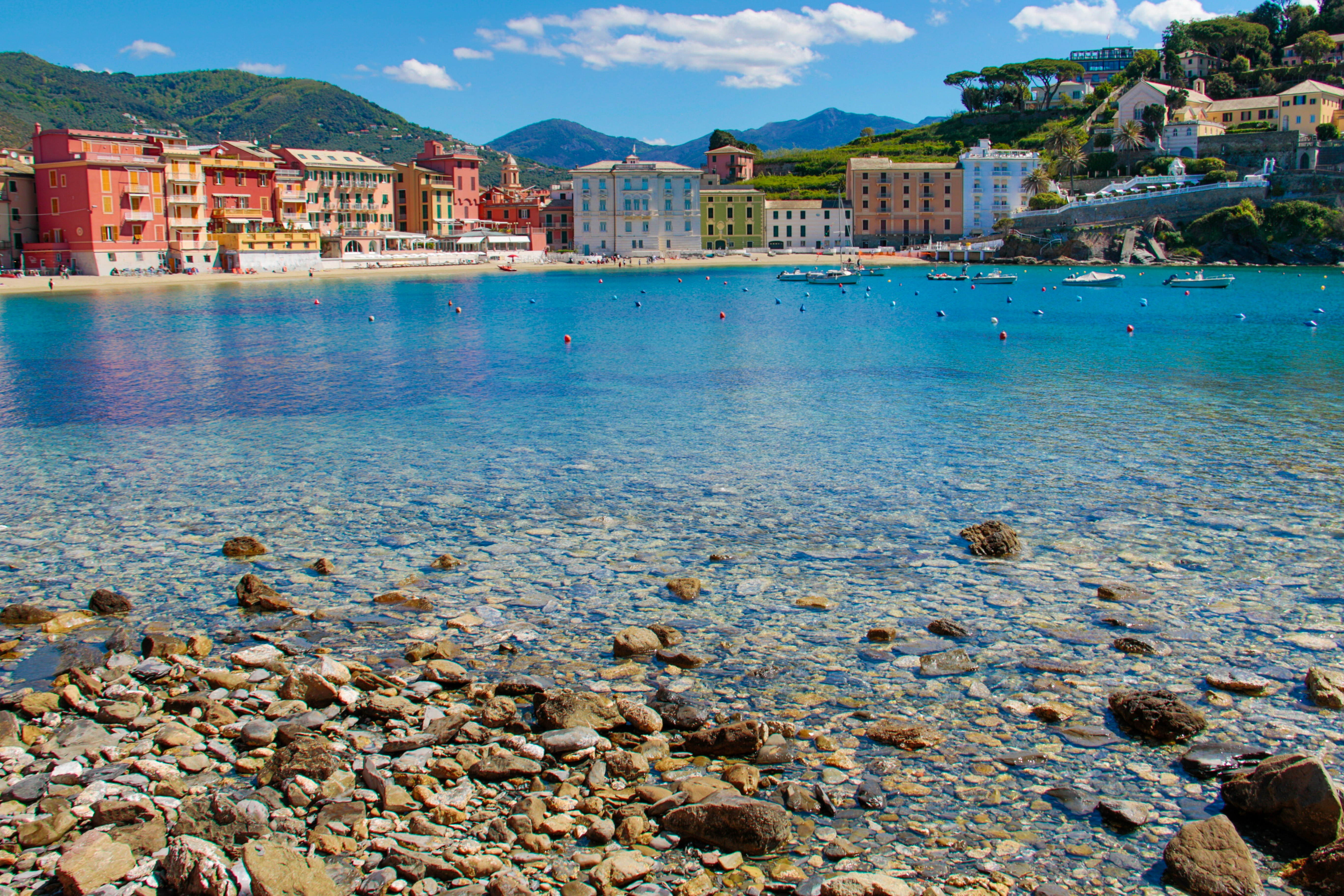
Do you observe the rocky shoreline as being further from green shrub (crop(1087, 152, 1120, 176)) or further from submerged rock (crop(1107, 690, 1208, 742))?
green shrub (crop(1087, 152, 1120, 176))

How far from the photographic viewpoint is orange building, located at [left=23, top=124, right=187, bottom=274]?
2990 inches

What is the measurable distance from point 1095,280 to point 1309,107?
53230 mm

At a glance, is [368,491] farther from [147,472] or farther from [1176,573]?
[1176,573]

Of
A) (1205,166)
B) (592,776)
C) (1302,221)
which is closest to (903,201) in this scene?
(1205,166)

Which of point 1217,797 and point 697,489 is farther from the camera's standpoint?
point 697,489

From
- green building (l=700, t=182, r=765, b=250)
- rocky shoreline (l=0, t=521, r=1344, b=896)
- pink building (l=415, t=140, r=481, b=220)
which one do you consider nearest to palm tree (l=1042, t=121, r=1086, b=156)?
green building (l=700, t=182, r=765, b=250)

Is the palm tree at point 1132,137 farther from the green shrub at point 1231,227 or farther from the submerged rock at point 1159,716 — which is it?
the submerged rock at point 1159,716

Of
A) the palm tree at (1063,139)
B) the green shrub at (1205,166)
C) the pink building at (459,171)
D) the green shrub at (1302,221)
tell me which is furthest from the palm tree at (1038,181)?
the pink building at (459,171)

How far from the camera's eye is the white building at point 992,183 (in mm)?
113438

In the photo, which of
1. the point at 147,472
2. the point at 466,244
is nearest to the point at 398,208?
the point at 466,244

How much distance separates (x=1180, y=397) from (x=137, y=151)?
85.9 m

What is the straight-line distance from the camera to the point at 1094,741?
681cm

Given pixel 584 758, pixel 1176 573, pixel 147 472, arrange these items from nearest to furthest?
pixel 584 758 → pixel 1176 573 → pixel 147 472

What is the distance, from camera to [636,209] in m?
115
